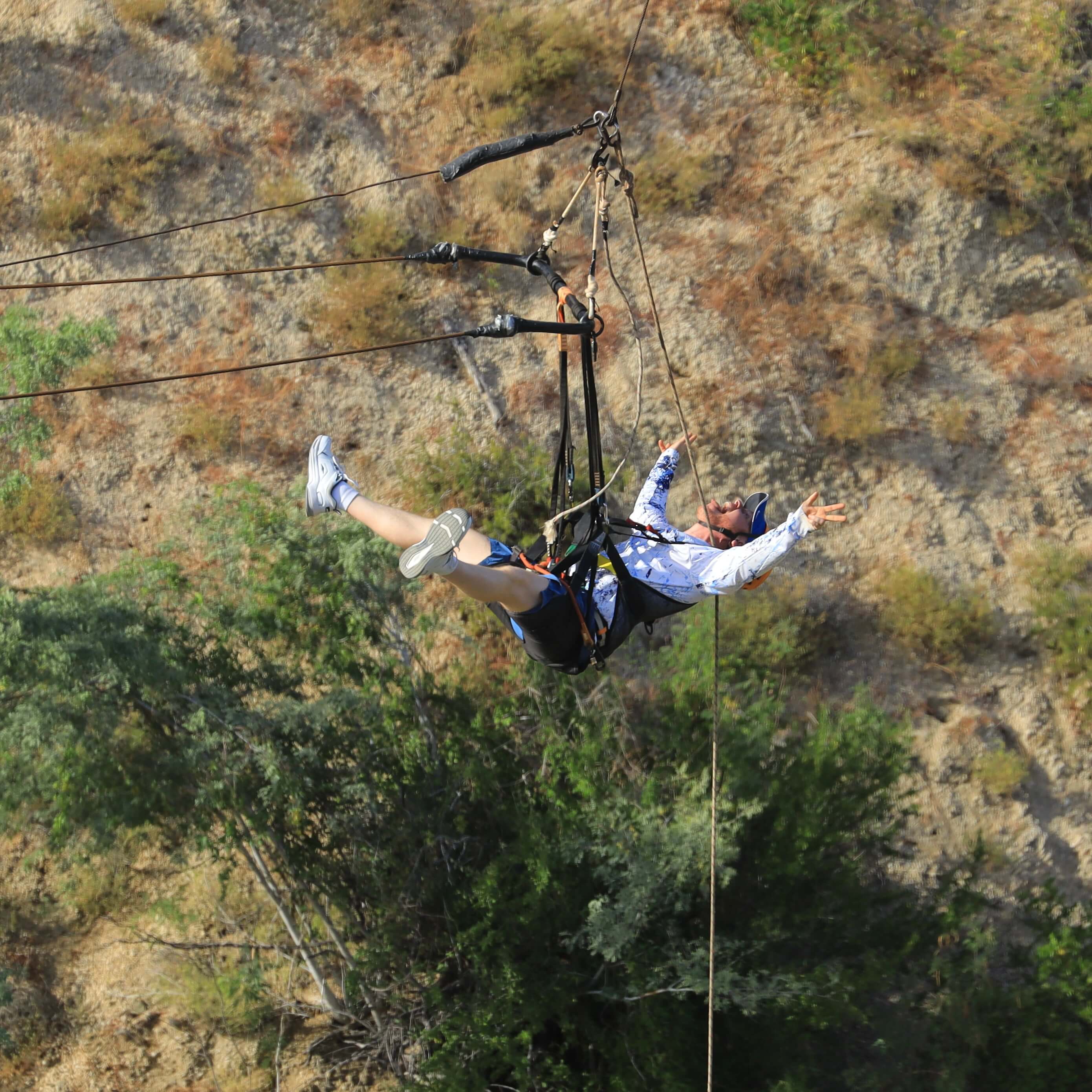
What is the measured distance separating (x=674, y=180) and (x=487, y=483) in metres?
4.58

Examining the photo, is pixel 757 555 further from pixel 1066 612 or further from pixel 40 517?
pixel 40 517

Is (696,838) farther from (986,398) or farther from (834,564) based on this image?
(986,398)

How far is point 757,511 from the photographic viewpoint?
689 cm

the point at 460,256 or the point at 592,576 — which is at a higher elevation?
the point at 460,256

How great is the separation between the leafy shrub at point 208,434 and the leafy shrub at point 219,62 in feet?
14.2

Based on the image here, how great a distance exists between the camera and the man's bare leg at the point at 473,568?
5.39 m

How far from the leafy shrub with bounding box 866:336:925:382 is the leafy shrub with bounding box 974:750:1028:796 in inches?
166

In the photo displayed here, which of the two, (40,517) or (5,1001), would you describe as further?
(40,517)

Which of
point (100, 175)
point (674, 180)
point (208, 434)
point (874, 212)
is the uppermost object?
point (100, 175)

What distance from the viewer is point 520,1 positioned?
14.7m

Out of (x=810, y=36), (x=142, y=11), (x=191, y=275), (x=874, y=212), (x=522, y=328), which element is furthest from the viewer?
(x=810, y=36)

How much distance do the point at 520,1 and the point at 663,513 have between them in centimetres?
1016

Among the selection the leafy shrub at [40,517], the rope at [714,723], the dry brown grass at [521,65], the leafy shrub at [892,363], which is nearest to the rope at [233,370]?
the leafy shrub at [40,517]

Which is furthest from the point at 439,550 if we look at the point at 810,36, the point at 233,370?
the point at 810,36
